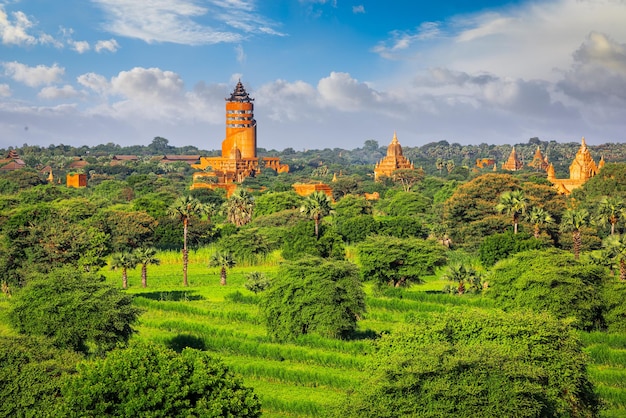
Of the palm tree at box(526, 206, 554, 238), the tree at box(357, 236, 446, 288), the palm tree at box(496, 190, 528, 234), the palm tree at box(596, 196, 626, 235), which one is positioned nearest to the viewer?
the tree at box(357, 236, 446, 288)

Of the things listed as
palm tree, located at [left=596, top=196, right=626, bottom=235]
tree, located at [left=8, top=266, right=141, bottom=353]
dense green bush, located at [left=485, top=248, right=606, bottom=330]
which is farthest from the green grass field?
palm tree, located at [left=596, top=196, right=626, bottom=235]

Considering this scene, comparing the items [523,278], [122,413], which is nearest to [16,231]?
[523,278]

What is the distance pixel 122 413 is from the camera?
20.1 metres

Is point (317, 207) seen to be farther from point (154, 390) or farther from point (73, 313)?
point (154, 390)

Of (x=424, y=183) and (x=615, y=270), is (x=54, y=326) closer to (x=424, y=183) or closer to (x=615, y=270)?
(x=615, y=270)

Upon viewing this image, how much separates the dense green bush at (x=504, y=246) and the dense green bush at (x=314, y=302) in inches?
891

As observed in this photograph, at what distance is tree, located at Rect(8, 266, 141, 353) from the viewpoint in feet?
108

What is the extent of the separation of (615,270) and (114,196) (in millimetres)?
73592

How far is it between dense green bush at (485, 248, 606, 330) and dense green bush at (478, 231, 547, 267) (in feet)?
51.3

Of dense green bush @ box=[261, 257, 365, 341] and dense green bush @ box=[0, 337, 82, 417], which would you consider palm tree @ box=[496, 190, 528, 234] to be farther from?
dense green bush @ box=[0, 337, 82, 417]

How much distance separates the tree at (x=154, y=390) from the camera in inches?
792

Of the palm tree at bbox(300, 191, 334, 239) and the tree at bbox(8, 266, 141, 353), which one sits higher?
the palm tree at bbox(300, 191, 334, 239)

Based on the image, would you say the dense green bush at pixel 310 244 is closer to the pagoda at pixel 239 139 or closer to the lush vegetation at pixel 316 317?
the lush vegetation at pixel 316 317

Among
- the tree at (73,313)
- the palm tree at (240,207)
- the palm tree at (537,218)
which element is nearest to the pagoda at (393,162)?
the palm tree at (240,207)
